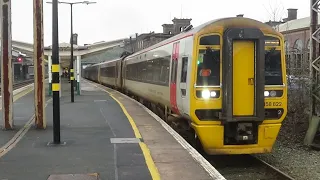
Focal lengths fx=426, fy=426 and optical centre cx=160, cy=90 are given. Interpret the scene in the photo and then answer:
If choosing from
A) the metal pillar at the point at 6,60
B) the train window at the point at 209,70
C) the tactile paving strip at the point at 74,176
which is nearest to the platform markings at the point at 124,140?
the train window at the point at 209,70

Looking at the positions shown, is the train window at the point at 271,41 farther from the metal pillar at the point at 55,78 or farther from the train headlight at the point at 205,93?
the metal pillar at the point at 55,78

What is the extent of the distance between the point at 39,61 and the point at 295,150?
7887mm

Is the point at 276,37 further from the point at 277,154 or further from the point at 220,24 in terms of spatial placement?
the point at 277,154

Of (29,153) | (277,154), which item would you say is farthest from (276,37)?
(29,153)

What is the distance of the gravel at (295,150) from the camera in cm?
1012

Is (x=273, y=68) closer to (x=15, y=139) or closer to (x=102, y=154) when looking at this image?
(x=102, y=154)

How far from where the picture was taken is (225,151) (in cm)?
937

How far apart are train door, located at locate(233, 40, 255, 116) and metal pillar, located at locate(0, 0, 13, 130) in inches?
235

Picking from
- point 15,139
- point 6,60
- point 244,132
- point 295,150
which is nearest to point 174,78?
point 244,132

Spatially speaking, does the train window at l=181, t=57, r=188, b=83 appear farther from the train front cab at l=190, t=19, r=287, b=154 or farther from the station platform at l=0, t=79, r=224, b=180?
the station platform at l=0, t=79, r=224, b=180

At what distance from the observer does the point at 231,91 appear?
29.7 feet

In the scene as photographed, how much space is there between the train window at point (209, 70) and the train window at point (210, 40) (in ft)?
0.55

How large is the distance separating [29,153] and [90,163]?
162cm

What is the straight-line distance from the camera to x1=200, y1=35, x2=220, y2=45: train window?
9251mm
